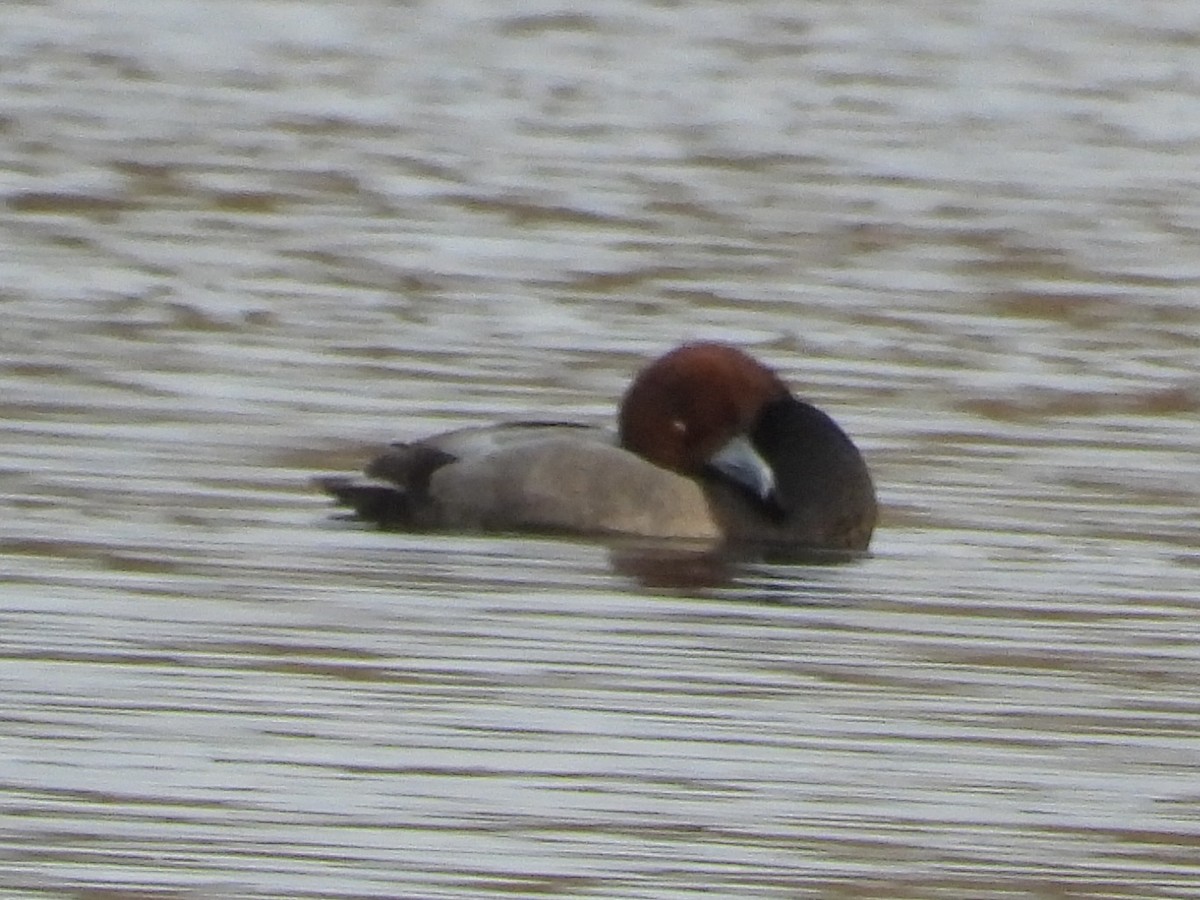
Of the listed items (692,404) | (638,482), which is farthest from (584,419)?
(638,482)

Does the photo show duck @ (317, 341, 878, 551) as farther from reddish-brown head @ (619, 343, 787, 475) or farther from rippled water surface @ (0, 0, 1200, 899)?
rippled water surface @ (0, 0, 1200, 899)

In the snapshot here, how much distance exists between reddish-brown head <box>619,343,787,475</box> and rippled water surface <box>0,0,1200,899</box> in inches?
18.6

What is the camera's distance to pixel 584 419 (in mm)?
11539

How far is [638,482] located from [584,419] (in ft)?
5.00

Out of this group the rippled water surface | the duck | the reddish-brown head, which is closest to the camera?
the rippled water surface

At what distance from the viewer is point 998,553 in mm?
9570

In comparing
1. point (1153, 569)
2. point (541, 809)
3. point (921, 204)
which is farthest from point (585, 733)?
point (921, 204)

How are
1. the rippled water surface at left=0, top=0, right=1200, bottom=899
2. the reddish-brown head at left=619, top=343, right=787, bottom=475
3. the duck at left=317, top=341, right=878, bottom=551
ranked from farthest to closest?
1. the reddish-brown head at left=619, top=343, right=787, bottom=475
2. the duck at left=317, top=341, right=878, bottom=551
3. the rippled water surface at left=0, top=0, right=1200, bottom=899

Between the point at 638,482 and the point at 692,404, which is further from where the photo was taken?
the point at 692,404

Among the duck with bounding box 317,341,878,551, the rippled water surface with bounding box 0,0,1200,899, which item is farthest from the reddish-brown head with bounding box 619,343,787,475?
the rippled water surface with bounding box 0,0,1200,899

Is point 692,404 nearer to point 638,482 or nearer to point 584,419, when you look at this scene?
point 638,482

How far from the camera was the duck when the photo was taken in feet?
32.4

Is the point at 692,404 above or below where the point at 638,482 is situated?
above

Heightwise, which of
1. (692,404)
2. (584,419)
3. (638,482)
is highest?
(692,404)
